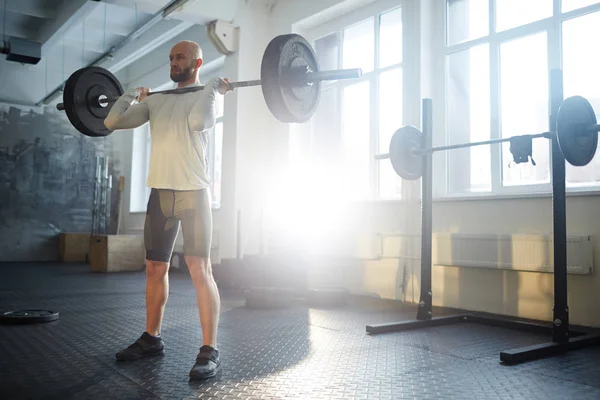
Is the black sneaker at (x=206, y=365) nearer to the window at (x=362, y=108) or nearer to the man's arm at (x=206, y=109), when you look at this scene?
the man's arm at (x=206, y=109)

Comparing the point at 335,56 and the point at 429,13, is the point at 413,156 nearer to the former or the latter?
the point at 429,13

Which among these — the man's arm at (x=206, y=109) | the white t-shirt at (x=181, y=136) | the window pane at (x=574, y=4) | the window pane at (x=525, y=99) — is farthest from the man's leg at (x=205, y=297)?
the window pane at (x=574, y=4)

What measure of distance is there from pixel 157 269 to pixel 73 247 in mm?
6774

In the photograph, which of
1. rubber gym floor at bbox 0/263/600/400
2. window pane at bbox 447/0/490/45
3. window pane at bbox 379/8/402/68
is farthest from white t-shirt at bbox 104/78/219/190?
window pane at bbox 379/8/402/68

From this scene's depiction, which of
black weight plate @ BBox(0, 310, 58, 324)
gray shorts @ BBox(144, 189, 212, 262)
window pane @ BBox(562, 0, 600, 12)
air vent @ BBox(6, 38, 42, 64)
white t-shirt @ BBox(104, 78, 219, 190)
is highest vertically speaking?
air vent @ BBox(6, 38, 42, 64)

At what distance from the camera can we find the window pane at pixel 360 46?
16.1 ft

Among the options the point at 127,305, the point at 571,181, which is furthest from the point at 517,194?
the point at 127,305

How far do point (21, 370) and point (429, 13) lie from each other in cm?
370

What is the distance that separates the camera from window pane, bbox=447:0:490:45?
401 centimetres

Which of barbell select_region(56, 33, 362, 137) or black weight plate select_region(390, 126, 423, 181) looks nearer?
barbell select_region(56, 33, 362, 137)

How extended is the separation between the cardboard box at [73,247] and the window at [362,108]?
4808mm

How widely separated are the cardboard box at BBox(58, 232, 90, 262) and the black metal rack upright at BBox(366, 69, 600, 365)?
6.54 metres

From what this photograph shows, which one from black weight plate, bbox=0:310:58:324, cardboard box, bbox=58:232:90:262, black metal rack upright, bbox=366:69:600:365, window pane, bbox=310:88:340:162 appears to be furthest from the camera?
cardboard box, bbox=58:232:90:262

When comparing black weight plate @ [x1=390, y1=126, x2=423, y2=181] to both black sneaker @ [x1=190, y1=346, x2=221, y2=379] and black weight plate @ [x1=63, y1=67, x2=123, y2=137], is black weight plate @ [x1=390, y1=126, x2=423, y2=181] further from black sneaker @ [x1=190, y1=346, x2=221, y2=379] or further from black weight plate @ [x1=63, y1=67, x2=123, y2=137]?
black sneaker @ [x1=190, y1=346, x2=221, y2=379]
